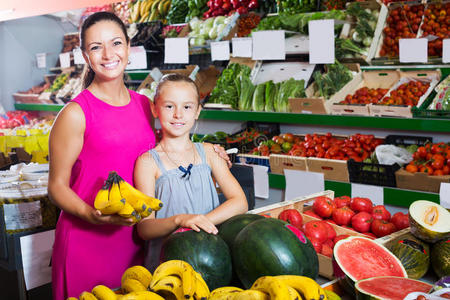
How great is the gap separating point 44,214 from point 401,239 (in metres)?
1.77

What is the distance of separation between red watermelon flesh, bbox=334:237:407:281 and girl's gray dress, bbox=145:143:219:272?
508 mm

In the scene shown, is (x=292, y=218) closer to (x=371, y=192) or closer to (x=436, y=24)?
(x=371, y=192)

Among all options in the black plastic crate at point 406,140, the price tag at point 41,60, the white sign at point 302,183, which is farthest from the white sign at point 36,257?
the price tag at point 41,60

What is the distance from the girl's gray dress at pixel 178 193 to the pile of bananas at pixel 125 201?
10.4 inches

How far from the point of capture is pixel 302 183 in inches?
133

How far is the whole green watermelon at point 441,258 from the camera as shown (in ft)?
5.03

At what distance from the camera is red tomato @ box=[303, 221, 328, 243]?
5.87ft

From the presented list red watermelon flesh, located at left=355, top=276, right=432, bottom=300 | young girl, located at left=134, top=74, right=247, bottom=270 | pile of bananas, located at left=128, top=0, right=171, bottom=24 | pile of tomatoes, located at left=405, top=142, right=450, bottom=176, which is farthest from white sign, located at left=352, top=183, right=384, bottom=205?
pile of bananas, located at left=128, top=0, right=171, bottom=24

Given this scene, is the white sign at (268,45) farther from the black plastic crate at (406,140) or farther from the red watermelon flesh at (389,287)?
the red watermelon flesh at (389,287)

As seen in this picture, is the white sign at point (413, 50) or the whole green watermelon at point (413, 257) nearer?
the whole green watermelon at point (413, 257)

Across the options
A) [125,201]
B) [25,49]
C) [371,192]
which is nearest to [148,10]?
[25,49]

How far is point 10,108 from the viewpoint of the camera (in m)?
6.46

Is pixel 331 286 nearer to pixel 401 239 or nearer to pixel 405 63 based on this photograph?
pixel 401 239

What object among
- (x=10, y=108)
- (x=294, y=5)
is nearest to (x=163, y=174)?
(x=294, y=5)
